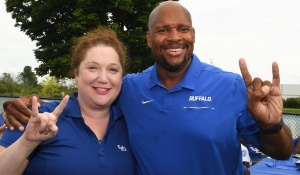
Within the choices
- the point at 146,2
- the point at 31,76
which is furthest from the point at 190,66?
the point at 31,76

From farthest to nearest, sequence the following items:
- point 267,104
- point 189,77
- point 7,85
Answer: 1. point 7,85
2. point 189,77
3. point 267,104

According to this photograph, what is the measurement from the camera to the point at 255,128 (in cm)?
258

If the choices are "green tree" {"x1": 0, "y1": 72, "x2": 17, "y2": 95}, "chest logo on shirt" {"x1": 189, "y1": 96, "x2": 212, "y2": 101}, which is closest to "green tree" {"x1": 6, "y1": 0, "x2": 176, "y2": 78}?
"green tree" {"x1": 0, "y1": 72, "x2": 17, "y2": 95}

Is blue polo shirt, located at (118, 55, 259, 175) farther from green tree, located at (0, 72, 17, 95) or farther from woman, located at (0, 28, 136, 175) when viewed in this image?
green tree, located at (0, 72, 17, 95)

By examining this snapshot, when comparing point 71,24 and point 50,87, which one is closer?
point 71,24

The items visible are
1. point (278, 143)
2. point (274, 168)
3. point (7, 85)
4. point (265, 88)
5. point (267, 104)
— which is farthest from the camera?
point (7, 85)

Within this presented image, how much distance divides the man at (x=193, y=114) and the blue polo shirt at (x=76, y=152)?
16cm

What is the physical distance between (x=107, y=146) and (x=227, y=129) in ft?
3.00

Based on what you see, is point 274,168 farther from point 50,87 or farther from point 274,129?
point 50,87

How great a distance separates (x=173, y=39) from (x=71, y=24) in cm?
1839

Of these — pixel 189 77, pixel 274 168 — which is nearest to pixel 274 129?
pixel 189 77

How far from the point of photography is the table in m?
4.94

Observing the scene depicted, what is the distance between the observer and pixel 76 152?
2590 mm

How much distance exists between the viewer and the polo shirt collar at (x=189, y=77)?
272 cm
